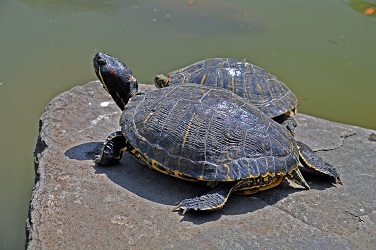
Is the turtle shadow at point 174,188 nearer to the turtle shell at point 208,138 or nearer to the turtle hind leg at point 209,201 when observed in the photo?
the turtle hind leg at point 209,201

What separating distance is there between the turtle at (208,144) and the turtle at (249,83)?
824mm

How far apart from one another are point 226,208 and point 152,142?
2.75ft

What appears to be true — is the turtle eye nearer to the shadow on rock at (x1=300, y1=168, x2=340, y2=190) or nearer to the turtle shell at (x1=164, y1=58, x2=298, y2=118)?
the turtle shell at (x1=164, y1=58, x2=298, y2=118)

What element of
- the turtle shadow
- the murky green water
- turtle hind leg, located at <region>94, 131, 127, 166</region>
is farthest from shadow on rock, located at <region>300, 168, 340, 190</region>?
the murky green water

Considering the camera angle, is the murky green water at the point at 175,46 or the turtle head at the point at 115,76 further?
the murky green water at the point at 175,46

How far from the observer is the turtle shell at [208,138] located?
3.95 meters

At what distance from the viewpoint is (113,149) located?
4371mm

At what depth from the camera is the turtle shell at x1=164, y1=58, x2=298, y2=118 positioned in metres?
5.19

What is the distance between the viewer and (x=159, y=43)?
8.33 metres

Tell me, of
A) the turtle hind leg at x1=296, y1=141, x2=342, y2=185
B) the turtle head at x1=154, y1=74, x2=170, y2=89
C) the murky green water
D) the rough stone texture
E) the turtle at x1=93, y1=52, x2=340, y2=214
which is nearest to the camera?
the rough stone texture

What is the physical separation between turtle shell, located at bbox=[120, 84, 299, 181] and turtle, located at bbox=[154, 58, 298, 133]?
2.86ft

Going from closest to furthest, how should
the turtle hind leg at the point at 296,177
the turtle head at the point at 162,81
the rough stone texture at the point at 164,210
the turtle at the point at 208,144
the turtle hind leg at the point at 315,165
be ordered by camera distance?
the rough stone texture at the point at 164,210 < the turtle at the point at 208,144 < the turtle hind leg at the point at 296,177 < the turtle hind leg at the point at 315,165 < the turtle head at the point at 162,81

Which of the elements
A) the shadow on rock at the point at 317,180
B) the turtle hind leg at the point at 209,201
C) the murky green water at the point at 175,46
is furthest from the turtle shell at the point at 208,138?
the murky green water at the point at 175,46

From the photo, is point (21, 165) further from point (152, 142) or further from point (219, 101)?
point (219, 101)
